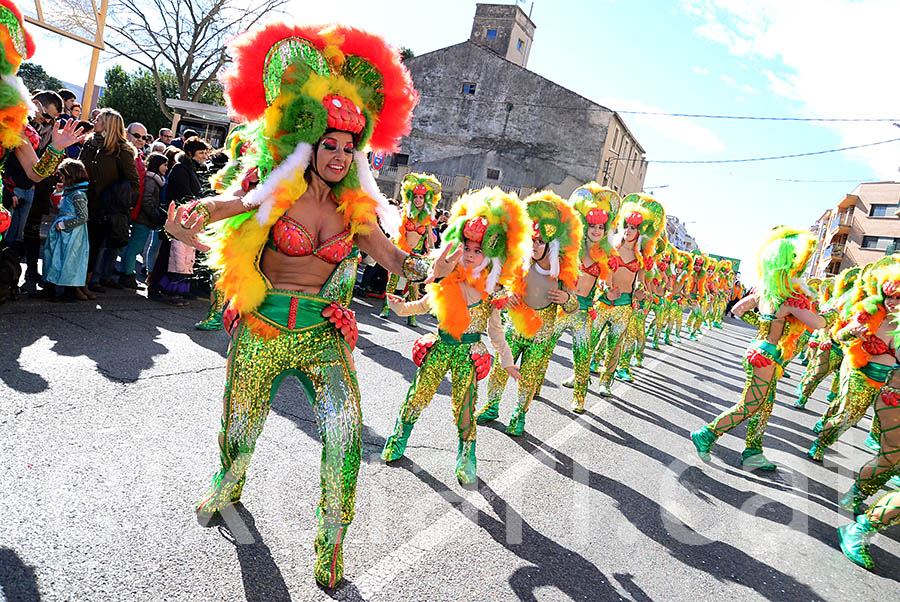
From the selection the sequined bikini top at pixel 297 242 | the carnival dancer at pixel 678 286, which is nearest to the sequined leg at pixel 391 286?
the carnival dancer at pixel 678 286

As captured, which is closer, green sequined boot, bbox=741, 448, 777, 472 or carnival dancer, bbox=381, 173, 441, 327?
green sequined boot, bbox=741, 448, 777, 472

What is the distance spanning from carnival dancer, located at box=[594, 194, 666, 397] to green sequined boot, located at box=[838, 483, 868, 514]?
8.97ft

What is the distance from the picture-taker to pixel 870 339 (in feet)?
17.3

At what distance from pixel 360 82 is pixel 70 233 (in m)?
4.68

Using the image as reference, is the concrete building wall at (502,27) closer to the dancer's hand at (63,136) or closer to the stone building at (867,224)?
the stone building at (867,224)

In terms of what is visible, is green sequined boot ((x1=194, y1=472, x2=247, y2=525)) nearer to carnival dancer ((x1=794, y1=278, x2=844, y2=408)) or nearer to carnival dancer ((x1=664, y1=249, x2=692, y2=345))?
carnival dancer ((x1=794, y1=278, x2=844, y2=408))

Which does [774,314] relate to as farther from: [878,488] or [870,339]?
[878,488]

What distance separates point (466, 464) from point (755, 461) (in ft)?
11.0

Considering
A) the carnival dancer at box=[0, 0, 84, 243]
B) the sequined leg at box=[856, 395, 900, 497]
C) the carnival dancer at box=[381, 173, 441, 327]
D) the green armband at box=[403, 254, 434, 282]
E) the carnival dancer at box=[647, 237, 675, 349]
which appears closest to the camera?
the green armband at box=[403, 254, 434, 282]

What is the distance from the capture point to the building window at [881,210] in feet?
157

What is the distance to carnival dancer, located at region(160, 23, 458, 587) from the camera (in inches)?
103

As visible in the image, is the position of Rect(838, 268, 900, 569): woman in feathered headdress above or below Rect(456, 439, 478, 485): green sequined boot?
above

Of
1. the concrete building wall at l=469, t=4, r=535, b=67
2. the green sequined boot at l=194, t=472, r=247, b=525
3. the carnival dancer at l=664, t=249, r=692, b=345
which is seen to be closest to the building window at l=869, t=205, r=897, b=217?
the concrete building wall at l=469, t=4, r=535, b=67

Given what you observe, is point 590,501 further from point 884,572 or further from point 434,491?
point 884,572
